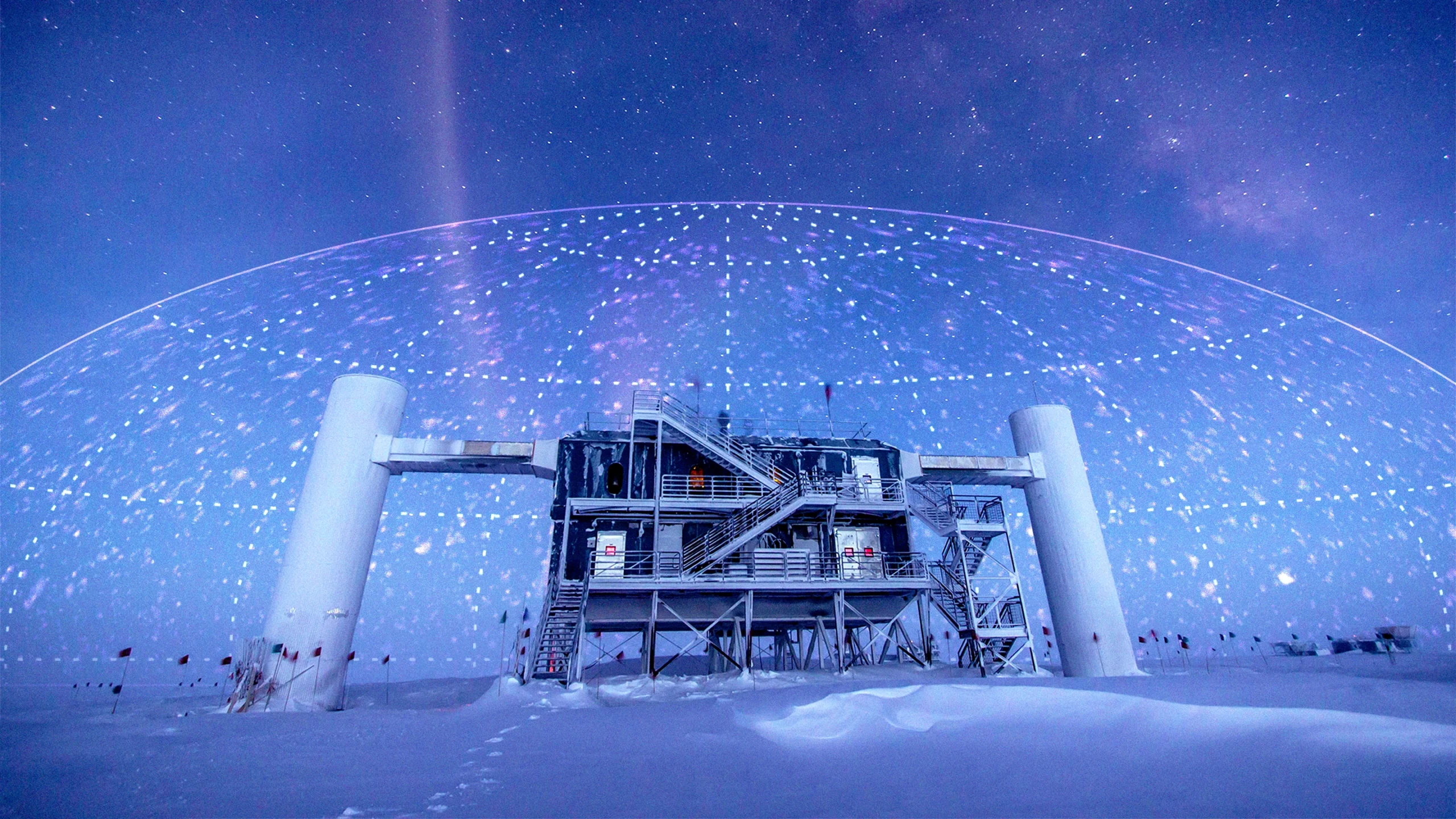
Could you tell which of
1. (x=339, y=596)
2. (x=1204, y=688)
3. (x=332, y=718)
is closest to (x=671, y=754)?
(x=1204, y=688)

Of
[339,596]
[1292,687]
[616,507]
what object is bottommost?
[1292,687]

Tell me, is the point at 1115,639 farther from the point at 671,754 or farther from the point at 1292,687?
the point at 671,754

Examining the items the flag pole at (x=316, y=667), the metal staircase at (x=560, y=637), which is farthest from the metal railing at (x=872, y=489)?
the flag pole at (x=316, y=667)

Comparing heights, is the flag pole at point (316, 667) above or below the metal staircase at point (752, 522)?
below

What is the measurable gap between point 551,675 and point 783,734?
1494 centimetres

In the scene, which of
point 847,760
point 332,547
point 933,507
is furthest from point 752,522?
point 847,760

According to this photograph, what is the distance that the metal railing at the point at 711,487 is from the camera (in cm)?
2569

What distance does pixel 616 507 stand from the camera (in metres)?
25.0

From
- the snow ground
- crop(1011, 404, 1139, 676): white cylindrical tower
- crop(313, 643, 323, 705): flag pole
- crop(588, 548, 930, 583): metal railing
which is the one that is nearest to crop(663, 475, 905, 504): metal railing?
crop(588, 548, 930, 583): metal railing

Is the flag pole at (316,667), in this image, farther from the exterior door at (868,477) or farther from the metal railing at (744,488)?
the exterior door at (868,477)

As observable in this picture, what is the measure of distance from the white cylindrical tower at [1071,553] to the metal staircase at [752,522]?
1041 centimetres

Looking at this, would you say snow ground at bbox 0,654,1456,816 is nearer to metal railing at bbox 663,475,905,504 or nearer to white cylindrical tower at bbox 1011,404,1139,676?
metal railing at bbox 663,475,905,504

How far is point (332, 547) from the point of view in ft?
75.0

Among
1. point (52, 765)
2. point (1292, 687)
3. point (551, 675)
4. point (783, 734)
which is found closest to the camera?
point (783, 734)
